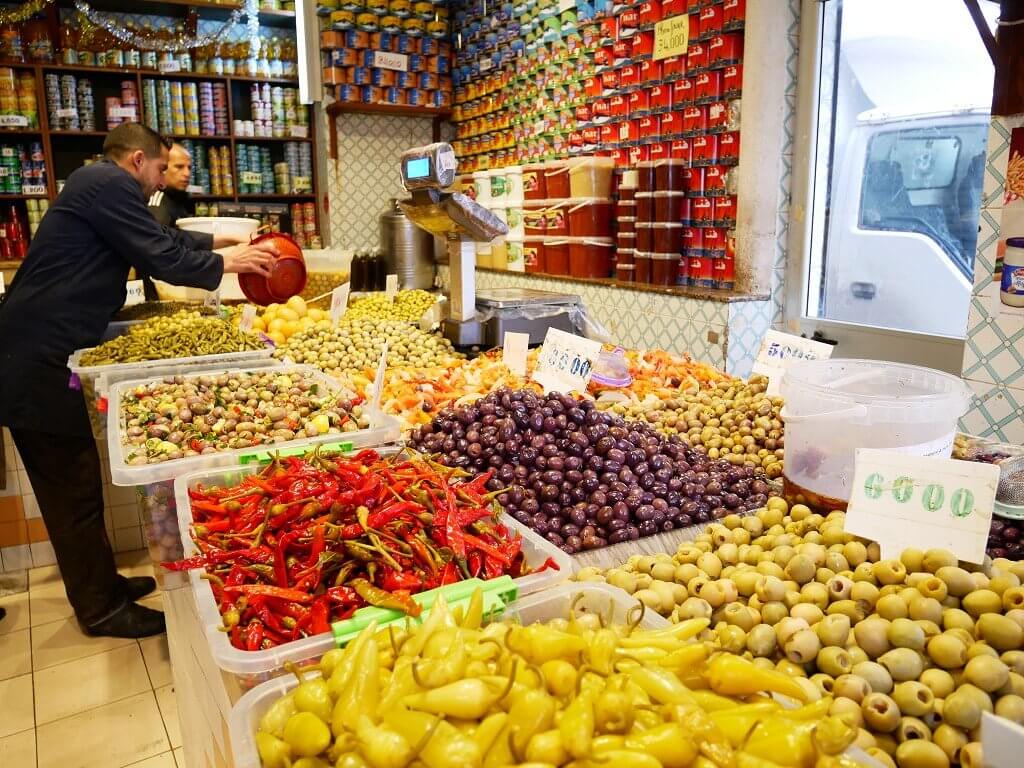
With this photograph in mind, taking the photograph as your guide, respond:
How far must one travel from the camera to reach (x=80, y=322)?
3.03 metres

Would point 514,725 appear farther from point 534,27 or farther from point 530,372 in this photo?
point 534,27

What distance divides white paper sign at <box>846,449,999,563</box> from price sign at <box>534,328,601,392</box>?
117cm

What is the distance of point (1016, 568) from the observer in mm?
1171

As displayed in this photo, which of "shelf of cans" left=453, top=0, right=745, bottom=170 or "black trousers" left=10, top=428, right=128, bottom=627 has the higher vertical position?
"shelf of cans" left=453, top=0, right=745, bottom=170

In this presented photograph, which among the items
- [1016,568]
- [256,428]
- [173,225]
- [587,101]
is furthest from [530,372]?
[173,225]

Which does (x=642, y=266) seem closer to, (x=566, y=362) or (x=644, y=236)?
(x=644, y=236)

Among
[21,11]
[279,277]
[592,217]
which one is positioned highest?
[21,11]

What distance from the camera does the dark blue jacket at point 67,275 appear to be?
9.49 ft

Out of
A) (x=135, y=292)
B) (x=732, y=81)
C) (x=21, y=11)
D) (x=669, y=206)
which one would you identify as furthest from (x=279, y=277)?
(x=21, y=11)

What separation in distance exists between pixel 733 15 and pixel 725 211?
932 mm

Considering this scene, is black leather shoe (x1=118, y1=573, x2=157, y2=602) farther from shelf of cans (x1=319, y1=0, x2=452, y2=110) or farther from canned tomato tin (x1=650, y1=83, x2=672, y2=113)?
shelf of cans (x1=319, y1=0, x2=452, y2=110)

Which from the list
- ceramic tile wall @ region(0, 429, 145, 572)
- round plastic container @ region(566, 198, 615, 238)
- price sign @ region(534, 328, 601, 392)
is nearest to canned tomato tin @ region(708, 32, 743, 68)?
round plastic container @ region(566, 198, 615, 238)

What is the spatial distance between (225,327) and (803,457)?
248cm

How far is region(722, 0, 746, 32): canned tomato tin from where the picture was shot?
3574 millimetres
